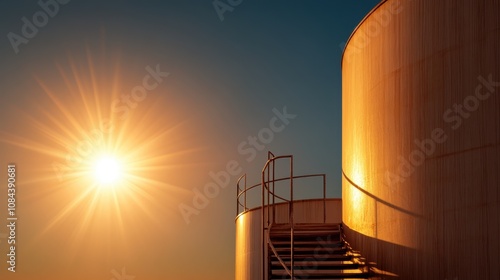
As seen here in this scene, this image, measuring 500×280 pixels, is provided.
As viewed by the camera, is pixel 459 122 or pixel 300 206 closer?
pixel 459 122

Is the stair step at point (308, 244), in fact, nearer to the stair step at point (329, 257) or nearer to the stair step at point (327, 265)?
the stair step at point (329, 257)

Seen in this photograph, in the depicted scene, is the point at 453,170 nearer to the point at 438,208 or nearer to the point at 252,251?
the point at 438,208

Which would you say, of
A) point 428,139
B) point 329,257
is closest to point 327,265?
point 329,257

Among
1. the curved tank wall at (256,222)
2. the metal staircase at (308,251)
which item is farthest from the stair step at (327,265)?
the curved tank wall at (256,222)

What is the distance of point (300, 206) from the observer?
19.7 m

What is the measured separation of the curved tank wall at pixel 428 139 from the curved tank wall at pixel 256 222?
4527 millimetres

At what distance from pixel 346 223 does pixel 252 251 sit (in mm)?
4209

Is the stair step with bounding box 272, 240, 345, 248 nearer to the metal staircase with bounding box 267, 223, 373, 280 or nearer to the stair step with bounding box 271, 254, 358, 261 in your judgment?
the metal staircase with bounding box 267, 223, 373, 280

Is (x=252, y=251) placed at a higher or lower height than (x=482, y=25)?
lower

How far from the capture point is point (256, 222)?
1819cm

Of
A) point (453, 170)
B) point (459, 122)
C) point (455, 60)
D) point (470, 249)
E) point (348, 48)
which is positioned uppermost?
point (348, 48)

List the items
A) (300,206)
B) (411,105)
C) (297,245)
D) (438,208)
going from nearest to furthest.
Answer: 1. (438,208)
2. (411,105)
3. (297,245)
4. (300,206)

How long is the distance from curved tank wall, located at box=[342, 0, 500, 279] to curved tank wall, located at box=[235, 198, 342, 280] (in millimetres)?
4527

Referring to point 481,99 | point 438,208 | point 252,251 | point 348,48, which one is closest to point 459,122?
point 481,99
